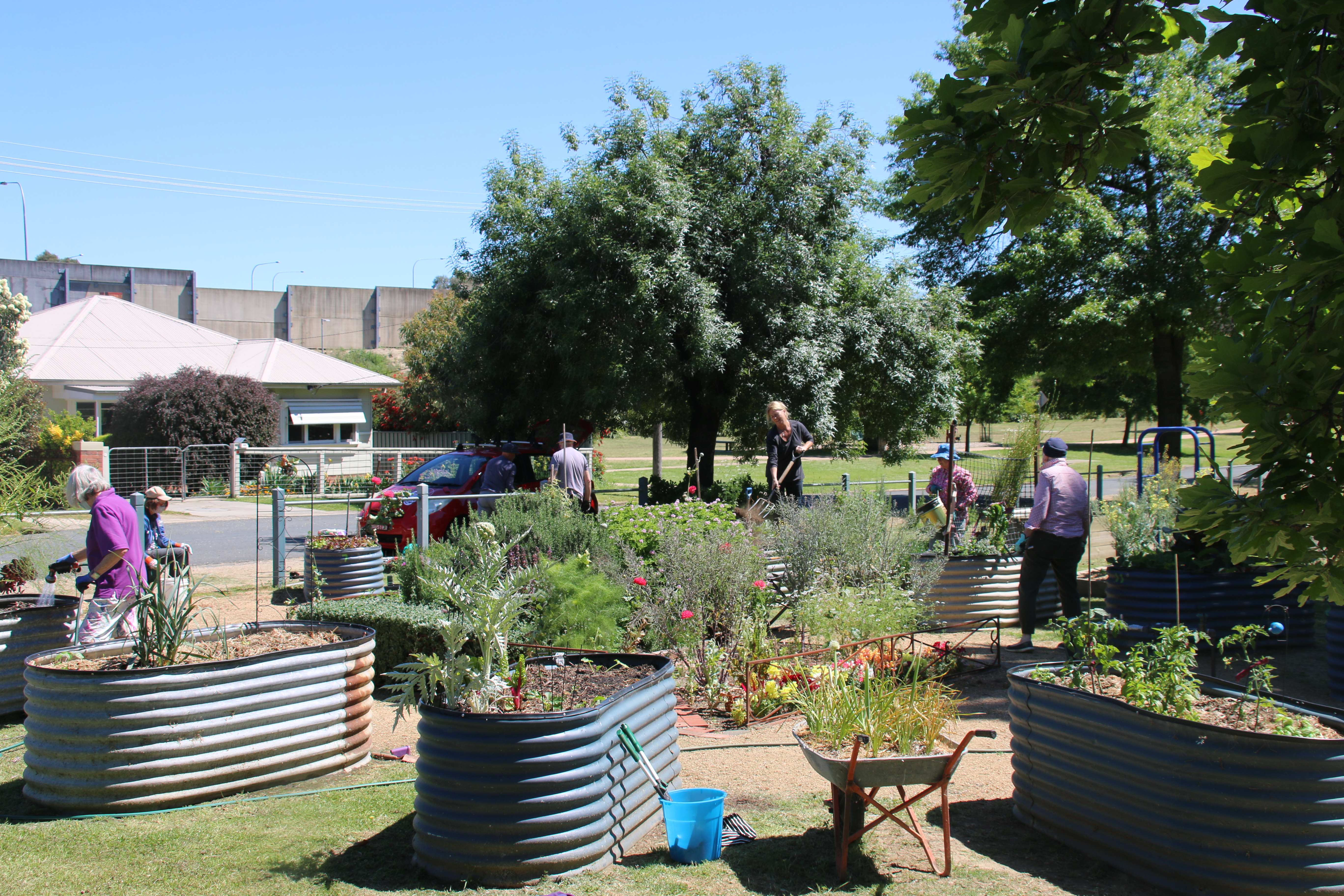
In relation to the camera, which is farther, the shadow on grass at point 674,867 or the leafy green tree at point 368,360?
the leafy green tree at point 368,360

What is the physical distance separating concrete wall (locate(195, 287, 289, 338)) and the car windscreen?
4541 cm

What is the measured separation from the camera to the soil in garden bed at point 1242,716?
363 cm

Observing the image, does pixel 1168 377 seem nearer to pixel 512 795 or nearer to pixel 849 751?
pixel 849 751

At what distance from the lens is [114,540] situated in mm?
6277

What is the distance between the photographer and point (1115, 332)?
1936cm

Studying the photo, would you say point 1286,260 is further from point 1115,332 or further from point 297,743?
point 1115,332

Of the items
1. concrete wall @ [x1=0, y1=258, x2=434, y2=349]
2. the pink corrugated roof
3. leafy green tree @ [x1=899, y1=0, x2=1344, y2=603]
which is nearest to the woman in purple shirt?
leafy green tree @ [x1=899, y1=0, x2=1344, y2=603]

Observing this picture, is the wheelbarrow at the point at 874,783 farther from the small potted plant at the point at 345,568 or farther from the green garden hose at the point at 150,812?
the small potted plant at the point at 345,568

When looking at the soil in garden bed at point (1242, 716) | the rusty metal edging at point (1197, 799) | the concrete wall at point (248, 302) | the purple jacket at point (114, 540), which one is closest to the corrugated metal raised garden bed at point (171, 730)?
the purple jacket at point (114, 540)

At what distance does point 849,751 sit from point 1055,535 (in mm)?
4478

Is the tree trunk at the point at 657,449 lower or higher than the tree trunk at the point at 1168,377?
lower

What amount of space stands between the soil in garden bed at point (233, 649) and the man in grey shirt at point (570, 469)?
496 centimetres

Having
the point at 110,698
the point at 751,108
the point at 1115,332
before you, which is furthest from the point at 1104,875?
the point at 1115,332

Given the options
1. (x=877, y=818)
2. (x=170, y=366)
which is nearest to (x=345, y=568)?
(x=877, y=818)
